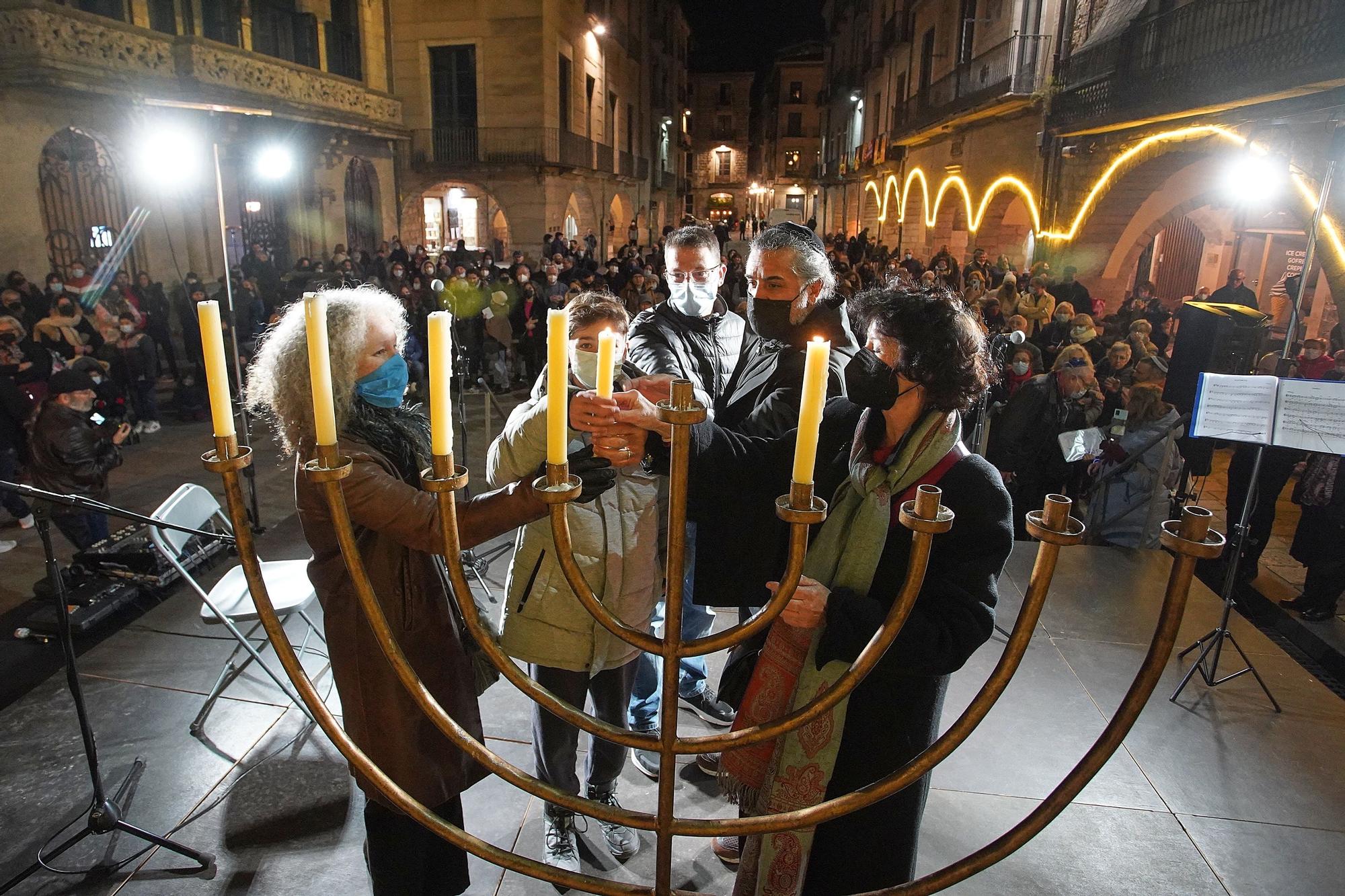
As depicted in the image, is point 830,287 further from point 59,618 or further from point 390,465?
point 59,618

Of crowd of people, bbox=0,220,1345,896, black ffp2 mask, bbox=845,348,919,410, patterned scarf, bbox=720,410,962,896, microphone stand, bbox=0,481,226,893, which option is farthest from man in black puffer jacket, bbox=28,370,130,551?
black ffp2 mask, bbox=845,348,919,410

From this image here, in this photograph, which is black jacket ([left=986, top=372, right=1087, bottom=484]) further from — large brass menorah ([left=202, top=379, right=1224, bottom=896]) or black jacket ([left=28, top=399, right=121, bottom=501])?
black jacket ([left=28, top=399, right=121, bottom=501])

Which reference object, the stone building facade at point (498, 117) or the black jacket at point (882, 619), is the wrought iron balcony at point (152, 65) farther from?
the black jacket at point (882, 619)

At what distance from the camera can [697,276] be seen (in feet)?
9.63

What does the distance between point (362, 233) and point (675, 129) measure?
26917mm

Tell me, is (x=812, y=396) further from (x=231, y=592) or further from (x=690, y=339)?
(x=231, y=592)

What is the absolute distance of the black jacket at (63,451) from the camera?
4387 millimetres

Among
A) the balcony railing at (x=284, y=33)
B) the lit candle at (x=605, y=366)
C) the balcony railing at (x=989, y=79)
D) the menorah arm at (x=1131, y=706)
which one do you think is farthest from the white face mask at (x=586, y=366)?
the balcony railing at (x=284, y=33)

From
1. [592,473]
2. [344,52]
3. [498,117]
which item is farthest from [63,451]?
[498,117]

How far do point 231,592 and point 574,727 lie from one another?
166cm

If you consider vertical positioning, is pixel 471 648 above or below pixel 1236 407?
below

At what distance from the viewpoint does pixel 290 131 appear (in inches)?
550

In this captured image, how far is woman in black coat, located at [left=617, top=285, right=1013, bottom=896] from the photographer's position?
1.48 m

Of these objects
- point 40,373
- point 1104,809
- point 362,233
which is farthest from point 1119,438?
point 362,233
